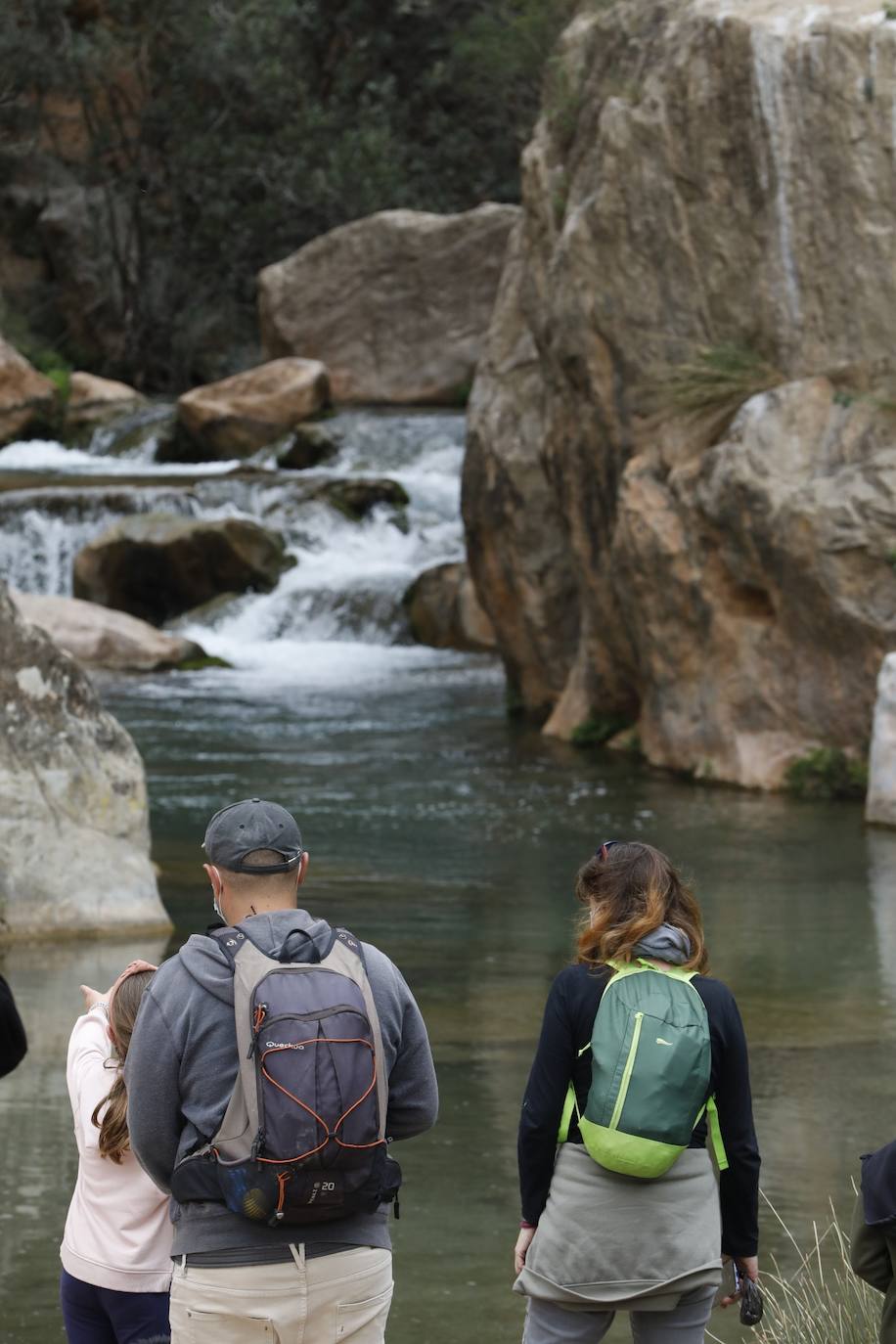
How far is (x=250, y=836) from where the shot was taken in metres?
3.24

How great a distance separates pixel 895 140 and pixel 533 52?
2035cm

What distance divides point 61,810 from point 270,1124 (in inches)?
249

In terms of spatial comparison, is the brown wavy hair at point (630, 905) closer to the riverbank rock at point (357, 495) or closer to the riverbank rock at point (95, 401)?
the riverbank rock at point (357, 495)

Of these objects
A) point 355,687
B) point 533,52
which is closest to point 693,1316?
point 355,687

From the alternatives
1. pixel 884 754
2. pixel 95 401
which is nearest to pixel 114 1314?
pixel 884 754

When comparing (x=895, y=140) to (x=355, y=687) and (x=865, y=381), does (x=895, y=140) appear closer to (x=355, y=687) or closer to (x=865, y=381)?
(x=865, y=381)

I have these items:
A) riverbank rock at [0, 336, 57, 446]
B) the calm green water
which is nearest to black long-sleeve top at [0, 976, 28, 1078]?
the calm green water

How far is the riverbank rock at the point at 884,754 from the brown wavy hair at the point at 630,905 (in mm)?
9301

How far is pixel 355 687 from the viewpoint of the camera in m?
19.8

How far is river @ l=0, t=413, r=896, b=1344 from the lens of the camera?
552cm

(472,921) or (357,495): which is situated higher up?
(472,921)

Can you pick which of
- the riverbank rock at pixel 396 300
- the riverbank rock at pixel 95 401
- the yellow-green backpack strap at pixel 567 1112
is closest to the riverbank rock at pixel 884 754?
the yellow-green backpack strap at pixel 567 1112

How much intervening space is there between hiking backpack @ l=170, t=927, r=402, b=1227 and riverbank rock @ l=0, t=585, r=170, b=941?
6082mm

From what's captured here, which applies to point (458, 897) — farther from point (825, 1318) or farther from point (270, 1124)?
point (270, 1124)
